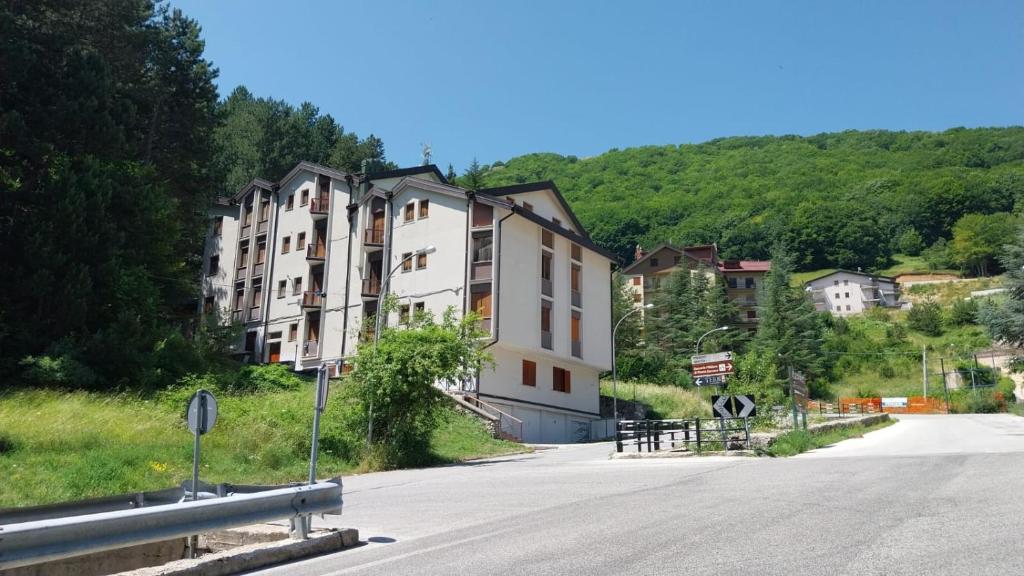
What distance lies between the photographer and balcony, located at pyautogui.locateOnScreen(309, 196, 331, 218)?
45.1m

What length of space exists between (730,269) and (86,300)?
283ft

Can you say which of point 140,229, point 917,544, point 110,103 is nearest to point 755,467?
point 917,544

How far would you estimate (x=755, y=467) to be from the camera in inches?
625

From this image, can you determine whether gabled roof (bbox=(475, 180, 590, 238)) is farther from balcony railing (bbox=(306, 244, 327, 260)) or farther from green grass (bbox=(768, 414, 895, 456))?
green grass (bbox=(768, 414, 895, 456))

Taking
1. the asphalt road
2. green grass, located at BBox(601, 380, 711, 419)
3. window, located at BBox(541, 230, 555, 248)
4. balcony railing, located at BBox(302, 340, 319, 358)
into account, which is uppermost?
window, located at BBox(541, 230, 555, 248)

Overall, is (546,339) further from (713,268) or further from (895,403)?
(713,268)

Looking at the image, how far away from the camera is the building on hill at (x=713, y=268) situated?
3807 inches

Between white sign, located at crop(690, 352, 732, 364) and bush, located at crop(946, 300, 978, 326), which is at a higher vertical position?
bush, located at crop(946, 300, 978, 326)

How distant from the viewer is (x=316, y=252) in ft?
146

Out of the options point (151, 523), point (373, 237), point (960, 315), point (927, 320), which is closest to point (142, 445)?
point (151, 523)

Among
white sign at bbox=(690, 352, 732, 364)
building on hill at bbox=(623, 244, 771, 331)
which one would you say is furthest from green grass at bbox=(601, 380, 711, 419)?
building on hill at bbox=(623, 244, 771, 331)

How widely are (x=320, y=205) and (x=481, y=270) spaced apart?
1405 cm

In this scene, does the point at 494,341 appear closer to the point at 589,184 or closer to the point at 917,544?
the point at 917,544

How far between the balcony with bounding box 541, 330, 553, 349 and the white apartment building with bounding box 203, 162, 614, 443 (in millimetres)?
108
